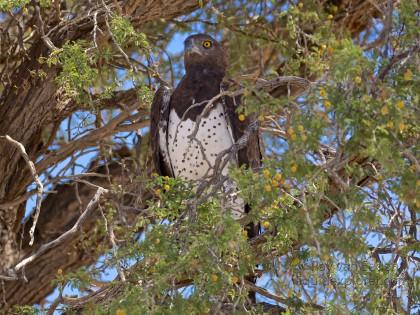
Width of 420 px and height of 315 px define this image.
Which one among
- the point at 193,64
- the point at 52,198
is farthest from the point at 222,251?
the point at 52,198

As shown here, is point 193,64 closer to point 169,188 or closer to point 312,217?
point 169,188

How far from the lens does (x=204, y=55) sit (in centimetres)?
666

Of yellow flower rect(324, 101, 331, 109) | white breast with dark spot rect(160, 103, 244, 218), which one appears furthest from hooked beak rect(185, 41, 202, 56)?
yellow flower rect(324, 101, 331, 109)

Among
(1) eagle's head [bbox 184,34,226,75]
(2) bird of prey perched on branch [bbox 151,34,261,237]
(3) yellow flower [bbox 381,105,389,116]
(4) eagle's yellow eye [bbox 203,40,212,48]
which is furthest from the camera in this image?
(4) eagle's yellow eye [bbox 203,40,212,48]

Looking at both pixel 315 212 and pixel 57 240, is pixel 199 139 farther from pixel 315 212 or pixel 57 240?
pixel 315 212

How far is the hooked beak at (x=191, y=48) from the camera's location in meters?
6.67

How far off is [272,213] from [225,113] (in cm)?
185

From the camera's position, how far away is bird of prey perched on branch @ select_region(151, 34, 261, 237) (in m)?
6.16

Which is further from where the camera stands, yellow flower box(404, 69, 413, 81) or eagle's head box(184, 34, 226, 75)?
eagle's head box(184, 34, 226, 75)

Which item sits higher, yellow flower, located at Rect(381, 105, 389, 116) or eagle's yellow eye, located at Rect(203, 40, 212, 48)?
eagle's yellow eye, located at Rect(203, 40, 212, 48)

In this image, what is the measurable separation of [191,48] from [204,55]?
0.37 ft

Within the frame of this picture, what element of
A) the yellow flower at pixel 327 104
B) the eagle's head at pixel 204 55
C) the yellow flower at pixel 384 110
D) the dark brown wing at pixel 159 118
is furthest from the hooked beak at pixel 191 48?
the yellow flower at pixel 384 110

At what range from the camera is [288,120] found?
410cm

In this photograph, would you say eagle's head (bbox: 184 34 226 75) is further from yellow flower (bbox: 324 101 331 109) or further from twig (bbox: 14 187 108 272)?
yellow flower (bbox: 324 101 331 109)
